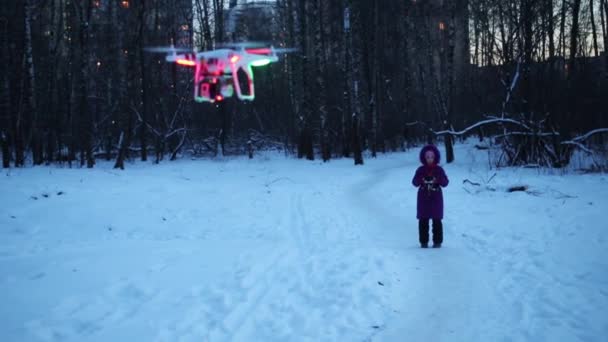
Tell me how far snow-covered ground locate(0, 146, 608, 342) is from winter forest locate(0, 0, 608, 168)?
6313 mm

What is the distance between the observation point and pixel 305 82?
22.0m

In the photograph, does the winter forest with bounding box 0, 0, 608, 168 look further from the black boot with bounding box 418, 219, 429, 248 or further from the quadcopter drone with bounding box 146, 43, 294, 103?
the black boot with bounding box 418, 219, 429, 248

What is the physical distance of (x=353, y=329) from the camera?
404cm

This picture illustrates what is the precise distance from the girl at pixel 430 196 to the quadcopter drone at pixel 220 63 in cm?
416

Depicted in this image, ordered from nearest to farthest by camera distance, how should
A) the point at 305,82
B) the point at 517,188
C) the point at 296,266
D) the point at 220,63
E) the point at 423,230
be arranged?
the point at 296,266, the point at 423,230, the point at 220,63, the point at 517,188, the point at 305,82

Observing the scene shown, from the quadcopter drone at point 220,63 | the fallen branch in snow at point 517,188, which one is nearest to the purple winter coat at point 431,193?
the quadcopter drone at point 220,63

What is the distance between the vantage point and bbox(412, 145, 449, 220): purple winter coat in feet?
22.5

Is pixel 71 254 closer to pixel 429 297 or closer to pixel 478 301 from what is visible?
pixel 429 297

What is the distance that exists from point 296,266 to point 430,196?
8.82 ft

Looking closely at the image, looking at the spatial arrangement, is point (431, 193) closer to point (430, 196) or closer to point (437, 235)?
point (430, 196)

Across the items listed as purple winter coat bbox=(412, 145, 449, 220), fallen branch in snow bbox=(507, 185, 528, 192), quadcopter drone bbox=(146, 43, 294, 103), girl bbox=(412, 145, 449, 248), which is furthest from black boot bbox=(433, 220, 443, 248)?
fallen branch in snow bbox=(507, 185, 528, 192)

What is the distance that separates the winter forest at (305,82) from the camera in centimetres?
1664

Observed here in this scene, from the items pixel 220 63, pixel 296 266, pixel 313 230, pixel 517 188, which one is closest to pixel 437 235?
pixel 296 266

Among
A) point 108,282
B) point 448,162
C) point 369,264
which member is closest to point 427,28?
point 448,162
